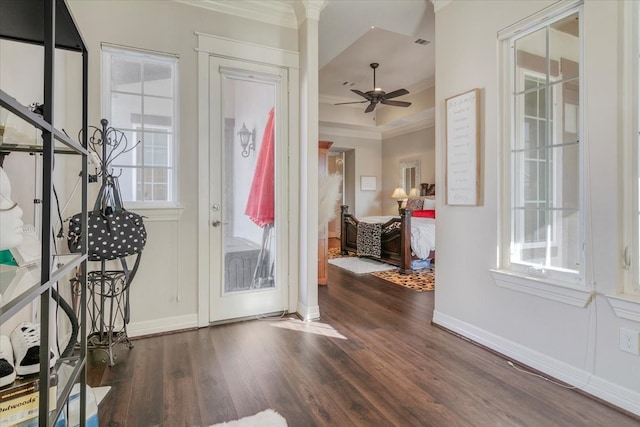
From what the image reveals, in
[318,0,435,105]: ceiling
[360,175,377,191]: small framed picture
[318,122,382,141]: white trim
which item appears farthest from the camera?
[360,175,377,191]: small framed picture

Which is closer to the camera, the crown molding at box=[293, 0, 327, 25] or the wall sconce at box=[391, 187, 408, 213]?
the crown molding at box=[293, 0, 327, 25]

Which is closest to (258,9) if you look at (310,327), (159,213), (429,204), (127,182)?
(127,182)

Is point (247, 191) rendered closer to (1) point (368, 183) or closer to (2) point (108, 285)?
(2) point (108, 285)

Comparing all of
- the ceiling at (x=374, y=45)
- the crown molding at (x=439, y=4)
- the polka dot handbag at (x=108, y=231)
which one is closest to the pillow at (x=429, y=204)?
the ceiling at (x=374, y=45)

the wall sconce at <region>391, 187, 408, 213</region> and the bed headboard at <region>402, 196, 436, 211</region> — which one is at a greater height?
the wall sconce at <region>391, 187, 408, 213</region>

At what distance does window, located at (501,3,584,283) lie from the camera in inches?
81.3

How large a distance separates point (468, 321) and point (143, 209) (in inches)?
111

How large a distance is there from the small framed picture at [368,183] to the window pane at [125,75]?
6.77m

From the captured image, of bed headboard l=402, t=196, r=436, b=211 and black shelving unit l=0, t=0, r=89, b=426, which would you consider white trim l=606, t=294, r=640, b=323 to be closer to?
black shelving unit l=0, t=0, r=89, b=426

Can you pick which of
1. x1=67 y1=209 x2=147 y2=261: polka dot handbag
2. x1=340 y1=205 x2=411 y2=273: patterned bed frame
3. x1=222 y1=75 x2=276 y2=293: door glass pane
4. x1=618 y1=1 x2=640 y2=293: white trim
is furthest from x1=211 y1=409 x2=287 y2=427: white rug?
x1=340 y1=205 x2=411 y2=273: patterned bed frame

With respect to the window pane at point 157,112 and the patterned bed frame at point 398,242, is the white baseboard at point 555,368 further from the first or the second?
the window pane at point 157,112

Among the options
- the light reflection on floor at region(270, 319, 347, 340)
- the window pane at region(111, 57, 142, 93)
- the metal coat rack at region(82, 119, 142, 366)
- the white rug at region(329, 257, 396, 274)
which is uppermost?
the window pane at region(111, 57, 142, 93)

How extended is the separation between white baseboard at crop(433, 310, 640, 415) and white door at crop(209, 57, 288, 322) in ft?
5.57

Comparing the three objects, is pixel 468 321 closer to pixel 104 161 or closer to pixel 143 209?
pixel 143 209
